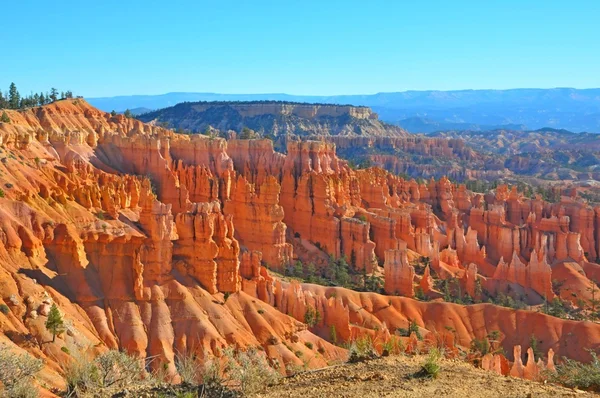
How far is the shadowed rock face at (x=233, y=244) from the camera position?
139 ft

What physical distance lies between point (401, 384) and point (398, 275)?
144 feet

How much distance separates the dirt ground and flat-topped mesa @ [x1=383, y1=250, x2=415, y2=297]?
40715 mm

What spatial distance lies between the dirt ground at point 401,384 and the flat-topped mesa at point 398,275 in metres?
40.7

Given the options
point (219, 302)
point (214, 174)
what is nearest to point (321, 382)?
point (219, 302)

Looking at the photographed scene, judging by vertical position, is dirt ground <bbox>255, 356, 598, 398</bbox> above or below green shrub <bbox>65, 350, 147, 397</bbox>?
above

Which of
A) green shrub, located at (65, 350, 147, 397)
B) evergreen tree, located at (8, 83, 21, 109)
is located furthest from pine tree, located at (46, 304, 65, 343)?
evergreen tree, located at (8, 83, 21, 109)

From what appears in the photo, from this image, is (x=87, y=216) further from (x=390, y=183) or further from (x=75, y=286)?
(x=390, y=183)

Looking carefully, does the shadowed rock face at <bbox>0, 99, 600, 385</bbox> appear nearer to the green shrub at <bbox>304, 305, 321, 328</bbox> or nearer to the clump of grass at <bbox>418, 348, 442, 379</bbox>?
the green shrub at <bbox>304, 305, 321, 328</bbox>

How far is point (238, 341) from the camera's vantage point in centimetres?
4272

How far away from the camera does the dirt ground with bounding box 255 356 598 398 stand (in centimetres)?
1852

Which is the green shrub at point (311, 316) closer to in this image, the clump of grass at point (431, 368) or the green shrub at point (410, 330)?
Result: the green shrub at point (410, 330)

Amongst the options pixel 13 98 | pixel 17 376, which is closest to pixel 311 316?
pixel 17 376

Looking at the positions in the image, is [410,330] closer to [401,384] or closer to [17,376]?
[401,384]

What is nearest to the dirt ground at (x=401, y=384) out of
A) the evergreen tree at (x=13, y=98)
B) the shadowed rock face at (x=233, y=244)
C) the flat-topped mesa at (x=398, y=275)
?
the shadowed rock face at (x=233, y=244)
